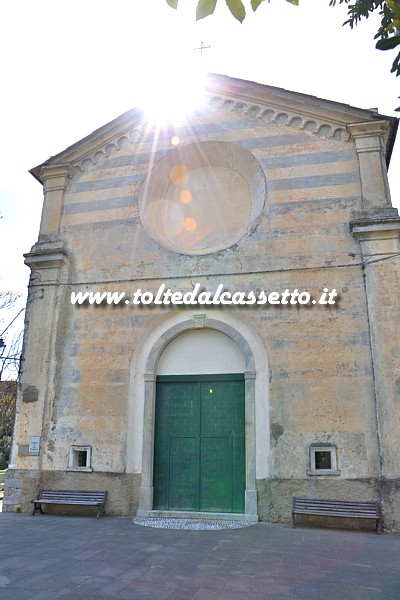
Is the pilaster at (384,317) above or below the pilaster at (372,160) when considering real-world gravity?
below

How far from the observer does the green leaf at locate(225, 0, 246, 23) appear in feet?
8.71

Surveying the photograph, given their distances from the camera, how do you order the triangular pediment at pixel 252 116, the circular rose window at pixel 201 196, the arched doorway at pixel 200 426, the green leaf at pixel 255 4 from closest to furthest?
the green leaf at pixel 255 4
the arched doorway at pixel 200 426
the triangular pediment at pixel 252 116
the circular rose window at pixel 201 196

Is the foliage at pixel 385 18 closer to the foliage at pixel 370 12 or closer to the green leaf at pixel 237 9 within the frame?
the foliage at pixel 370 12

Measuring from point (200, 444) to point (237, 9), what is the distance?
9.51 meters

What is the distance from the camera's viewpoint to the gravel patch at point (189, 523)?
943cm

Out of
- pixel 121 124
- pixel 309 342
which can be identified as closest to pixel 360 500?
pixel 309 342

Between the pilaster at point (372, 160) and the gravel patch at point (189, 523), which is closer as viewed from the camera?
the gravel patch at point (189, 523)

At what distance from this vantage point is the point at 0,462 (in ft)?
94.2

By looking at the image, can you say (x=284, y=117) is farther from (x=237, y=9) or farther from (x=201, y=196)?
(x=237, y=9)

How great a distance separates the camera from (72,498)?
1079 cm

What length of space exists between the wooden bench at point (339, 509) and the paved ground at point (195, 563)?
0.99 feet

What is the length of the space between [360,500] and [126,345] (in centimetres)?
604

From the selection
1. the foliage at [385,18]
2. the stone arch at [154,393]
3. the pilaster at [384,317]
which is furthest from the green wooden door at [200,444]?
the foliage at [385,18]

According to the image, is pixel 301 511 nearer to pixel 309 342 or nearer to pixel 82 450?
pixel 309 342
